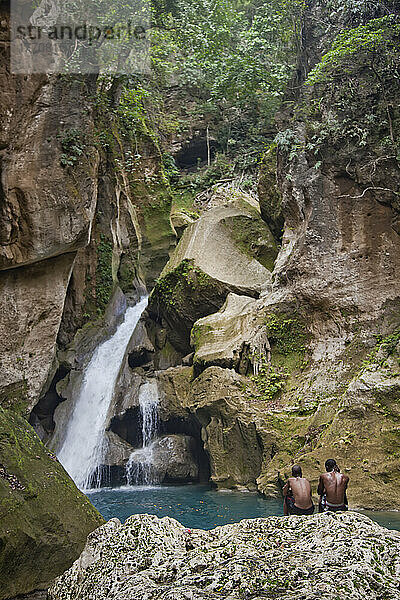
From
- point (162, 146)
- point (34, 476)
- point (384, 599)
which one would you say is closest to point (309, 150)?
point (34, 476)

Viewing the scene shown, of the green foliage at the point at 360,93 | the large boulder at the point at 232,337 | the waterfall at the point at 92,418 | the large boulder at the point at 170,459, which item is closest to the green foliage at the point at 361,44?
the green foliage at the point at 360,93

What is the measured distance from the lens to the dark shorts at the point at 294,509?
6711mm

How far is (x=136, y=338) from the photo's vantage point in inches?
704

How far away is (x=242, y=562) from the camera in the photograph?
11.6ft

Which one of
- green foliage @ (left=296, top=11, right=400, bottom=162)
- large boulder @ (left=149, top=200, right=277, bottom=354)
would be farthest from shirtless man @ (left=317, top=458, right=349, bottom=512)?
large boulder @ (left=149, top=200, right=277, bottom=354)

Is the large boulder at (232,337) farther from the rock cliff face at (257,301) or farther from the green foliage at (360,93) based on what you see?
the green foliage at (360,93)

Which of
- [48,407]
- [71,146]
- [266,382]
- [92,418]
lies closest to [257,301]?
→ [266,382]

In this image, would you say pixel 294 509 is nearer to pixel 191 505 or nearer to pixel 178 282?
pixel 191 505

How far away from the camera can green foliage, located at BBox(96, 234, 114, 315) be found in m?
18.3

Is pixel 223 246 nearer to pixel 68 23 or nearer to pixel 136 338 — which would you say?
pixel 136 338

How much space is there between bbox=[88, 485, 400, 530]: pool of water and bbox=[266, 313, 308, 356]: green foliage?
406 cm

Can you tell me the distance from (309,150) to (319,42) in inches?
204

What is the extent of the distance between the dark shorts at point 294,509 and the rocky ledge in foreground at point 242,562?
101 inches

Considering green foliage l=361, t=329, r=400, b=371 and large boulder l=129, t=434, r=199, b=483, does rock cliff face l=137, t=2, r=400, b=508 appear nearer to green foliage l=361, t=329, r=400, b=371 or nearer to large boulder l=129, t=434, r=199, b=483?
green foliage l=361, t=329, r=400, b=371
